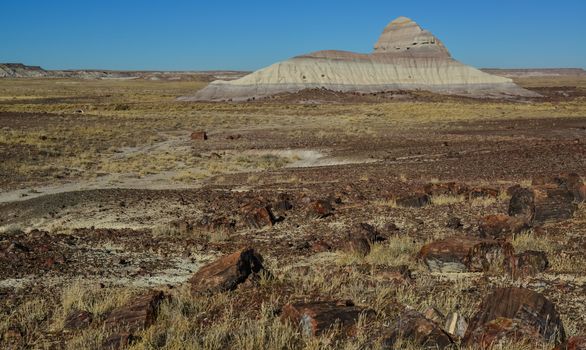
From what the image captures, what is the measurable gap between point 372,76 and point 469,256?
80468 millimetres

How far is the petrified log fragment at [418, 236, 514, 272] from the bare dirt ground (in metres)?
0.14

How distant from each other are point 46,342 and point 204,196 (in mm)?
9837

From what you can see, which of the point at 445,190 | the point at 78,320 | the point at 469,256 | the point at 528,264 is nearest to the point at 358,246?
the point at 469,256

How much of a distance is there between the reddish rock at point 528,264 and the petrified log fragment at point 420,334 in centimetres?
263

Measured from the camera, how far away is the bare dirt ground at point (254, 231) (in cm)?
568

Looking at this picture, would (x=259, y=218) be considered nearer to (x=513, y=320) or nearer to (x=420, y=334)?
(x=420, y=334)

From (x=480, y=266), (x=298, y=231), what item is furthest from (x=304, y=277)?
(x=298, y=231)

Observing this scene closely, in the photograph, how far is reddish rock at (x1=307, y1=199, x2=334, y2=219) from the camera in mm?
11773

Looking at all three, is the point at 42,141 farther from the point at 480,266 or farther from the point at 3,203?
the point at 480,266

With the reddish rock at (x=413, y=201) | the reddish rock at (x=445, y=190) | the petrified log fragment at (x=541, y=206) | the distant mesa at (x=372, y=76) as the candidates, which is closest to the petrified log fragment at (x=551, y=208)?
the petrified log fragment at (x=541, y=206)

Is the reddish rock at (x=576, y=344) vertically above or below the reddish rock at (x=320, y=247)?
above

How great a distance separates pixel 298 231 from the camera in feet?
35.4

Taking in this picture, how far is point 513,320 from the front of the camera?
4750 millimetres

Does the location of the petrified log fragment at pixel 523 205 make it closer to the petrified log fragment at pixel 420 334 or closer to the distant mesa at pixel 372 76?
the petrified log fragment at pixel 420 334
